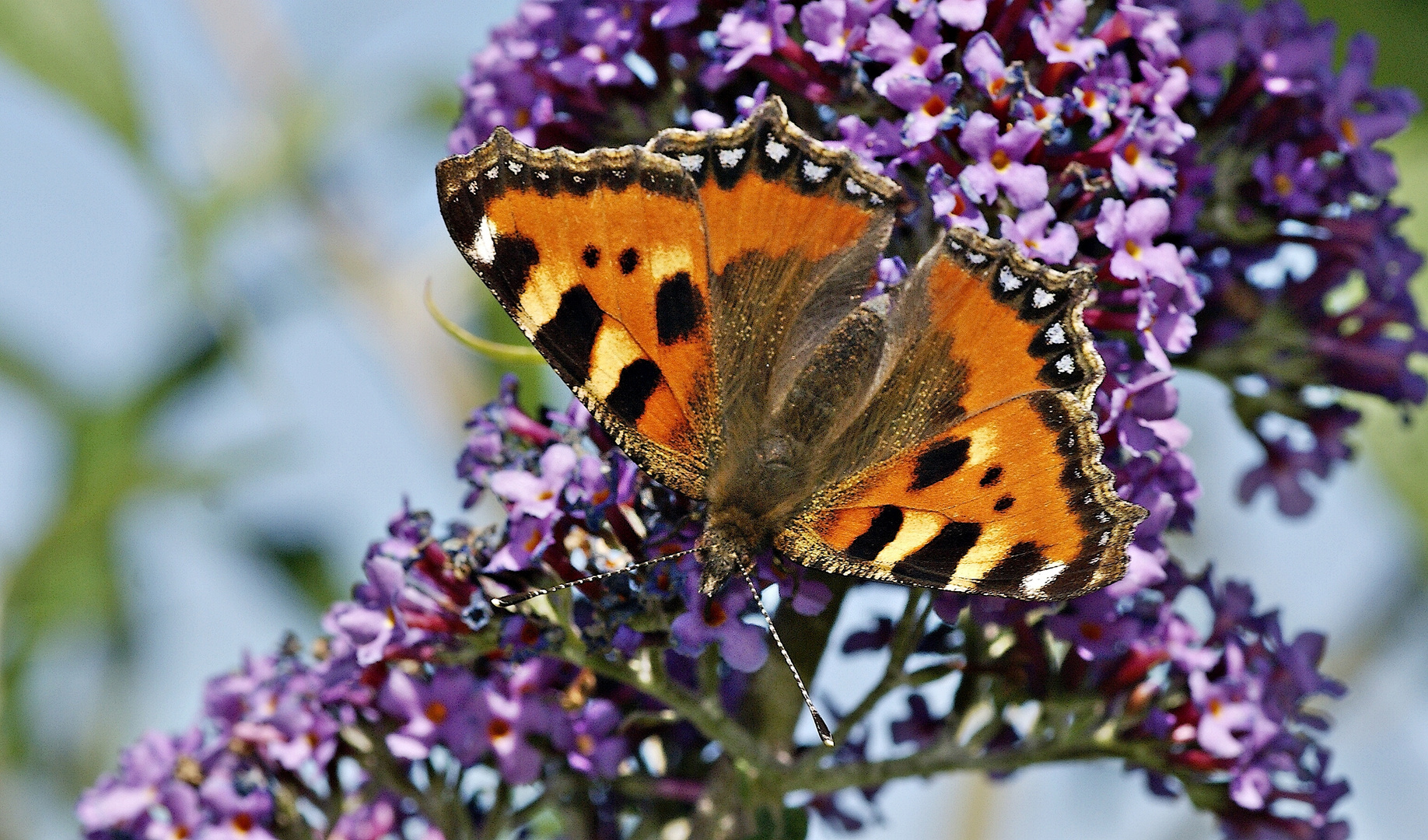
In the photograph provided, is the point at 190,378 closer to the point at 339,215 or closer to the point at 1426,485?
the point at 339,215

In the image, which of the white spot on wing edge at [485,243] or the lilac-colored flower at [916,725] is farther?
the lilac-colored flower at [916,725]

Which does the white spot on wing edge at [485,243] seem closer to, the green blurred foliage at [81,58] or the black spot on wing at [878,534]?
the black spot on wing at [878,534]

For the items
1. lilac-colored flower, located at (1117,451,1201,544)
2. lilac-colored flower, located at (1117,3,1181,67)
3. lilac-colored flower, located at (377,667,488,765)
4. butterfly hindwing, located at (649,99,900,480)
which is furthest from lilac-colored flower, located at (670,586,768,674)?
lilac-colored flower, located at (1117,3,1181,67)

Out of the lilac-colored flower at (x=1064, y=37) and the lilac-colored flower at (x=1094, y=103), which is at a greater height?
the lilac-colored flower at (x=1064, y=37)

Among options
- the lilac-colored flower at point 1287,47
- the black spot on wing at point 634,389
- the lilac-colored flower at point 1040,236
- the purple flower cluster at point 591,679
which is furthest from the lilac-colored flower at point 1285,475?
the black spot on wing at point 634,389

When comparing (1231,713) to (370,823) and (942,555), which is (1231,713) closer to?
(942,555)

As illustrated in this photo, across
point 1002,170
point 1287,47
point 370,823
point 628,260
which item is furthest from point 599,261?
point 1287,47
